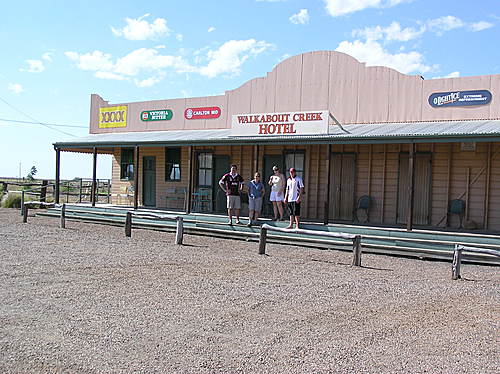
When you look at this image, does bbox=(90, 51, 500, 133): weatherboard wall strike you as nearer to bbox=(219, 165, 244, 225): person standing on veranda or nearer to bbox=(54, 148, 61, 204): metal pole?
bbox=(219, 165, 244, 225): person standing on veranda

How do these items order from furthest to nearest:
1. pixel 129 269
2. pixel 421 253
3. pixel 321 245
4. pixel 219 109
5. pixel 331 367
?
pixel 219 109, pixel 321 245, pixel 421 253, pixel 129 269, pixel 331 367

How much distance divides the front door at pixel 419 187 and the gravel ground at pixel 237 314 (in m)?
3.80

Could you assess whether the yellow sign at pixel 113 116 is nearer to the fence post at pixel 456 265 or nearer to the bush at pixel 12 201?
the bush at pixel 12 201

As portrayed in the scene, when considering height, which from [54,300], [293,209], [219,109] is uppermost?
[219,109]

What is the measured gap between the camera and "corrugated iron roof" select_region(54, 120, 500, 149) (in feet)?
40.8

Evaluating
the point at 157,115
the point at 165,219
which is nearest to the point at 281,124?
the point at 165,219

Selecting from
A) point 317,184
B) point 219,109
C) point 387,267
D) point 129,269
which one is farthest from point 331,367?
point 219,109

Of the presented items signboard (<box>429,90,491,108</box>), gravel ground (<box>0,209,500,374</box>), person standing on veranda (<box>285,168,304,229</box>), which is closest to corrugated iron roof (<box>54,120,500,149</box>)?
signboard (<box>429,90,491,108</box>)

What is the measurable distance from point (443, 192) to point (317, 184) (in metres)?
3.63

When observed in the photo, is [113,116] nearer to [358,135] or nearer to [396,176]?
[358,135]

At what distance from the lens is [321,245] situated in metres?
12.3

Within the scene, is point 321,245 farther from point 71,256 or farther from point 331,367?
Answer: point 331,367

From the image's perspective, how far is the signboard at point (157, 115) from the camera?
20.0 meters

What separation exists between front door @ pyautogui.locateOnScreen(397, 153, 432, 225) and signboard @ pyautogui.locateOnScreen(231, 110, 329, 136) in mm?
2407
